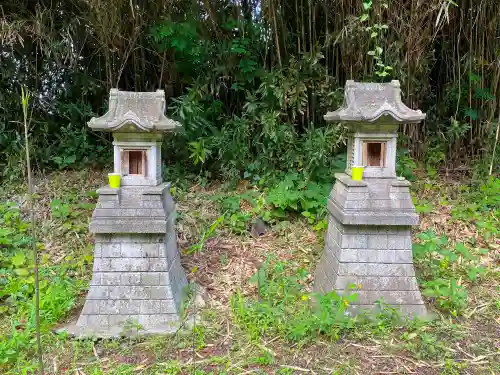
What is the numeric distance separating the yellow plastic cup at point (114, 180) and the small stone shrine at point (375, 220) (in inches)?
72.5

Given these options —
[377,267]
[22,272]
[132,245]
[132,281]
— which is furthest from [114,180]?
[377,267]

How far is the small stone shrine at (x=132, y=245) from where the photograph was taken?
3.15 m

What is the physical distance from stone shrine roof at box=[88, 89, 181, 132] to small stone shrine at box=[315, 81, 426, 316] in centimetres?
143

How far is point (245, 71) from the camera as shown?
4.97 meters

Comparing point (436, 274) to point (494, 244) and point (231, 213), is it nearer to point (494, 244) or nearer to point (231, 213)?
point (494, 244)

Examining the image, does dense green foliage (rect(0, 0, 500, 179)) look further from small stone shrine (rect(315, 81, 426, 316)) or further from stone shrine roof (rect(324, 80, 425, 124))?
small stone shrine (rect(315, 81, 426, 316))

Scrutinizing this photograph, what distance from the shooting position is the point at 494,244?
429 cm

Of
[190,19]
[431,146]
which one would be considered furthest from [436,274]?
[190,19]

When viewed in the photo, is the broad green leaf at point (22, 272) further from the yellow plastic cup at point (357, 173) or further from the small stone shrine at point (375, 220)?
the yellow plastic cup at point (357, 173)

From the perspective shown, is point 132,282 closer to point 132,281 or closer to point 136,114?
point 132,281

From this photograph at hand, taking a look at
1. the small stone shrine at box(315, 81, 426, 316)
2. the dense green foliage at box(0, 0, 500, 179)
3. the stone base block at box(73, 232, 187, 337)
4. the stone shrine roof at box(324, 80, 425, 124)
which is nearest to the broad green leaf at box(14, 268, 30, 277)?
the stone base block at box(73, 232, 187, 337)

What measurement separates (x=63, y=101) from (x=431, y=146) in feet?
17.0

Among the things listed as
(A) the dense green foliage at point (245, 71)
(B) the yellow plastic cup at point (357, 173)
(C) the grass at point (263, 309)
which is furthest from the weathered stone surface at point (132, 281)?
(A) the dense green foliage at point (245, 71)

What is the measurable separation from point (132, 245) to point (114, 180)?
542 mm
